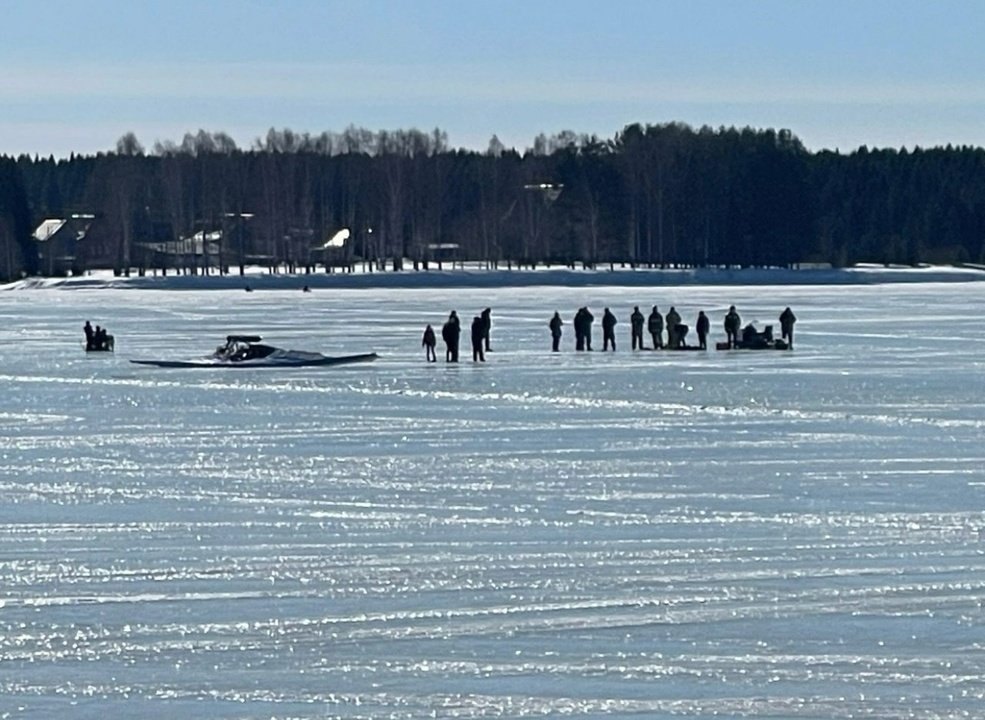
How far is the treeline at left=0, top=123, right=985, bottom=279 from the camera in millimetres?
103250

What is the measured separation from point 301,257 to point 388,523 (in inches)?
3733

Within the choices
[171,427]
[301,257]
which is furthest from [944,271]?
[171,427]

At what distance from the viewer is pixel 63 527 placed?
11805mm

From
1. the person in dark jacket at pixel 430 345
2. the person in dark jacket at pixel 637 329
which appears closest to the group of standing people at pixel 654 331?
the person in dark jacket at pixel 637 329

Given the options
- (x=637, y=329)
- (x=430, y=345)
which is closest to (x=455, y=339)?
(x=430, y=345)

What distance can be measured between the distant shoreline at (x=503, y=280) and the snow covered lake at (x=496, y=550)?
189ft

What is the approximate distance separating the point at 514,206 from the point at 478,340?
272ft

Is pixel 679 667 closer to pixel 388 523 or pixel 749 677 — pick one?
pixel 749 677

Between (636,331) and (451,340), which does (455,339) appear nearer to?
(451,340)

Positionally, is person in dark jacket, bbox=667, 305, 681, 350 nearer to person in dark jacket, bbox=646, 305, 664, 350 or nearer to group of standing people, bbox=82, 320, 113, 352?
person in dark jacket, bbox=646, 305, 664, 350

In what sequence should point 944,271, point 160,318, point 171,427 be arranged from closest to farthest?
point 171,427 → point 160,318 → point 944,271

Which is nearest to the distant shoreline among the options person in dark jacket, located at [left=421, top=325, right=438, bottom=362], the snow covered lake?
person in dark jacket, located at [left=421, top=325, right=438, bottom=362]

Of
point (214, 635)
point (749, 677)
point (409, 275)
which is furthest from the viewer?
point (409, 275)

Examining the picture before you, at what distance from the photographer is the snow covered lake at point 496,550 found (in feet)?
26.2
